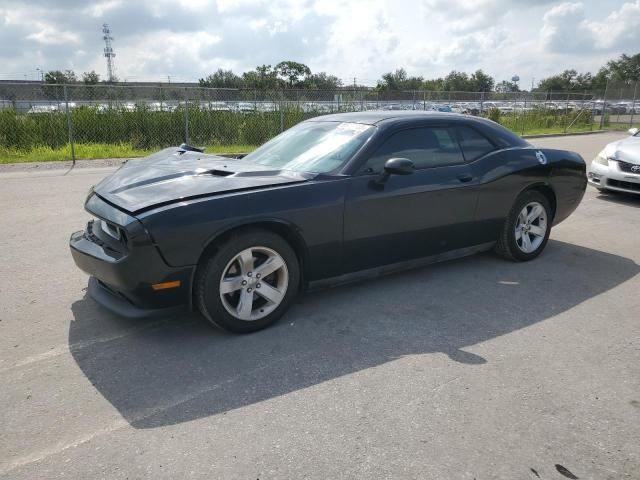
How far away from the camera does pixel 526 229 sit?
534 cm

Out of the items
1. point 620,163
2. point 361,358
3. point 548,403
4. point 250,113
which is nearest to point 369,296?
point 361,358

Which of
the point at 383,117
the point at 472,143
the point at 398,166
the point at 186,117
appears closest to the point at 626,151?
the point at 472,143

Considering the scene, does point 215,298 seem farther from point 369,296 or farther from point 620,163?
point 620,163

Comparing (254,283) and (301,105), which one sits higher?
(301,105)

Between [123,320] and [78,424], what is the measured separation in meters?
1.26

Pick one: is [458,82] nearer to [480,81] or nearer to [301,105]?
[480,81]

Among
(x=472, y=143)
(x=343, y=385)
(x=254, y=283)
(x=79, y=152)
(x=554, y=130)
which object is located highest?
(x=472, y=143)

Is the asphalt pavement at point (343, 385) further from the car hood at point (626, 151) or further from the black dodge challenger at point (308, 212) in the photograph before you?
the car hood at point (626, 151)

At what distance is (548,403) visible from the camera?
286 centimetres

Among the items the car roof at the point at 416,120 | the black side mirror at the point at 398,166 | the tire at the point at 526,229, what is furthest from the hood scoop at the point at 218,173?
the tire at the point at 526,229

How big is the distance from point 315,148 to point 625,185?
6.34m

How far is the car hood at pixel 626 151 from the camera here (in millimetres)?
8188

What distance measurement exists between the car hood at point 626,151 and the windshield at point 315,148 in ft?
19.4

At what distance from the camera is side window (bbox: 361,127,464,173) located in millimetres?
4203
